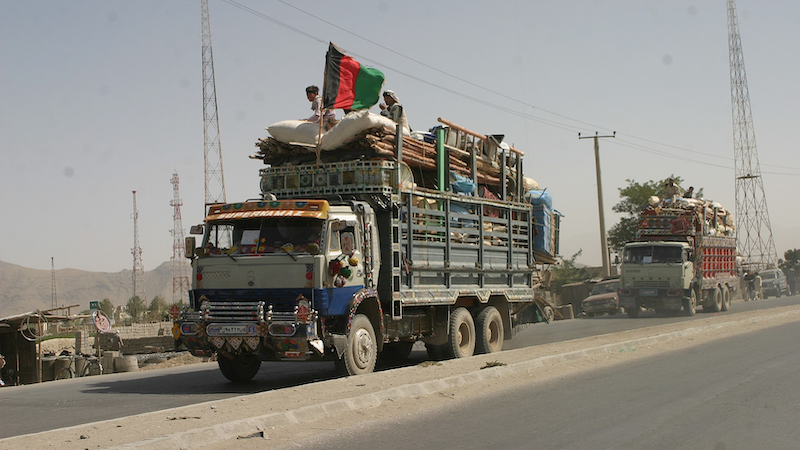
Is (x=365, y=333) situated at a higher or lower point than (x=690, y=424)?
higher

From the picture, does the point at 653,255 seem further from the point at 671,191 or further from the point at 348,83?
the point at 348,83

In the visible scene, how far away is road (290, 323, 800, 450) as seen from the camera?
23.5 ft

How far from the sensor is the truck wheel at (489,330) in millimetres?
14910

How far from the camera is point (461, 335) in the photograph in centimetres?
1441

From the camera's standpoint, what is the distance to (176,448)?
22.3 feet

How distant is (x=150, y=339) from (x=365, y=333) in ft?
66.3

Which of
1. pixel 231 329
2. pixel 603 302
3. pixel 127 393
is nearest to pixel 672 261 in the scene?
pixel 603 302

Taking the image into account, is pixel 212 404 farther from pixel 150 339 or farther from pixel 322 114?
pixel 150 339

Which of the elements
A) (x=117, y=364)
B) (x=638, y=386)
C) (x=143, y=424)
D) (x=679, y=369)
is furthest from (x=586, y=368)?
(x=117, y=364)

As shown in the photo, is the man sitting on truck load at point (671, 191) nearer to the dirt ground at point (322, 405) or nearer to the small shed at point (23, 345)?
the dirt ground at point (322, 405)

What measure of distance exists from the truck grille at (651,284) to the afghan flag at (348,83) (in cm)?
1882

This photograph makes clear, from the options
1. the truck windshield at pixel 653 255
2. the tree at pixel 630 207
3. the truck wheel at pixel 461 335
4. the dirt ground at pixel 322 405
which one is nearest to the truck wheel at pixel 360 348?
the dirt ground at pixel 322 405

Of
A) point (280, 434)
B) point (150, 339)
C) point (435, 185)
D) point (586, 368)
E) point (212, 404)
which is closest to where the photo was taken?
point (280, 434)

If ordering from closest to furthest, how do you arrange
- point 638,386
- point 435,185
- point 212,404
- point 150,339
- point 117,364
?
point 212,404 < point 638,386 < point 435,185 < point 117,364 < point 150,339
